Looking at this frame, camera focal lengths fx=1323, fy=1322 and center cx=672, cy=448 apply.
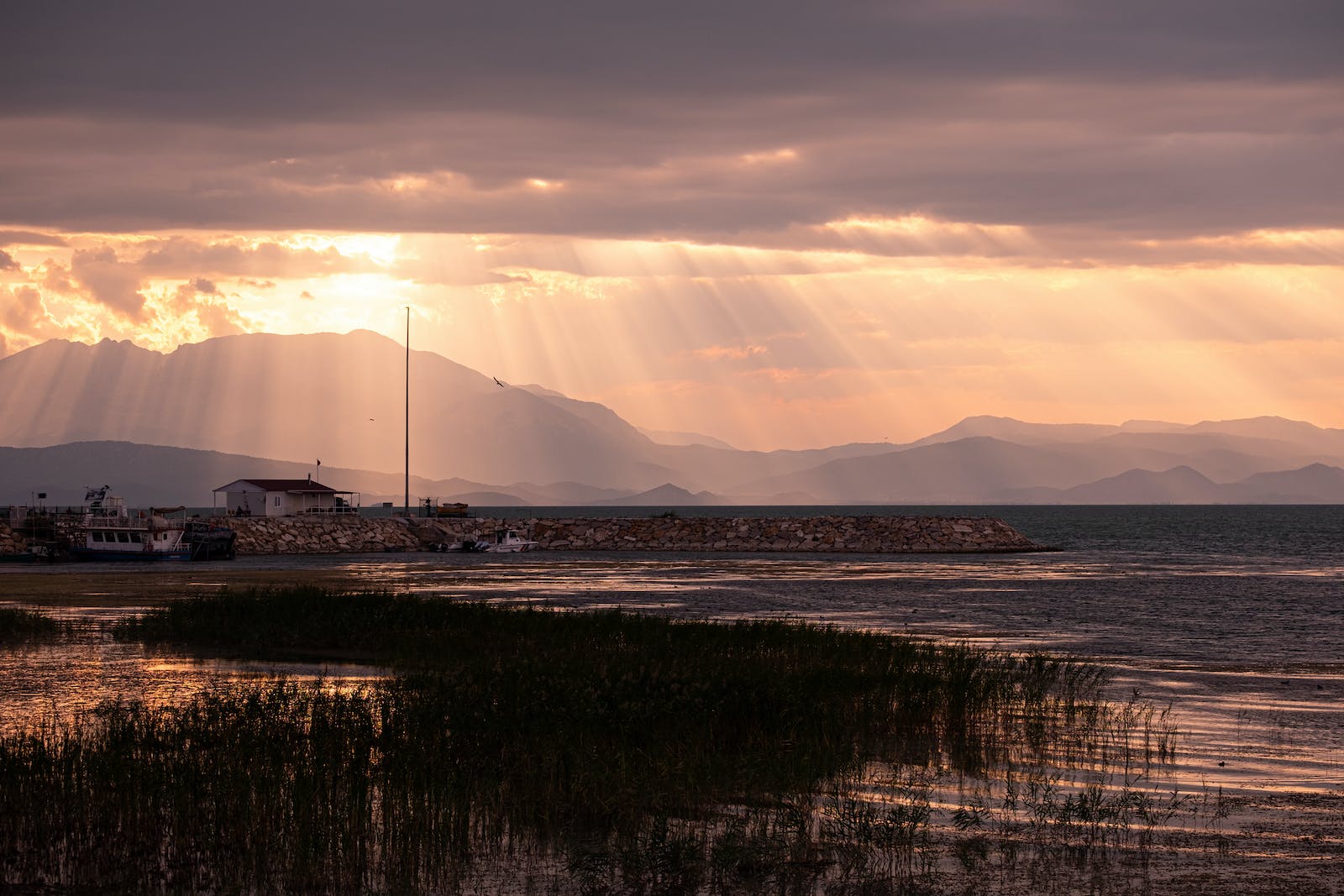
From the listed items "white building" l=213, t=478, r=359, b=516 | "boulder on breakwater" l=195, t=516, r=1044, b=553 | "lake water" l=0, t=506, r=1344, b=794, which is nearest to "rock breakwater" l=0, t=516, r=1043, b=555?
"boulder on breakwater" l=195, t=516, r=1044, b=553

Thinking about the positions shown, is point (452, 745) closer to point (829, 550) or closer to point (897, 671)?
point (897, 671)

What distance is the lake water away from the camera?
79.1 feet

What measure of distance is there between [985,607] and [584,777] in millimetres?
38657

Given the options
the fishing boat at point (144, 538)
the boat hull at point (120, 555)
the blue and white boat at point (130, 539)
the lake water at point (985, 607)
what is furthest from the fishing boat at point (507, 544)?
the boat hull at point (120, 555)

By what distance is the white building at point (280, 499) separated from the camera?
427ft

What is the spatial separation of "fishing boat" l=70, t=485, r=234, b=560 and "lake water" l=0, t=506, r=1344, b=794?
3762mm

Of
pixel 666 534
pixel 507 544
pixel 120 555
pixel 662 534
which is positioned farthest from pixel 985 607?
pixel 662 534

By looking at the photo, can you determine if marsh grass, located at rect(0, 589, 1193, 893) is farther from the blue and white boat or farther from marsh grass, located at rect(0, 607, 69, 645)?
the blue and white boat

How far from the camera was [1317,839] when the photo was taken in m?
15.3

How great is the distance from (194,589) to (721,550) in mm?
66032

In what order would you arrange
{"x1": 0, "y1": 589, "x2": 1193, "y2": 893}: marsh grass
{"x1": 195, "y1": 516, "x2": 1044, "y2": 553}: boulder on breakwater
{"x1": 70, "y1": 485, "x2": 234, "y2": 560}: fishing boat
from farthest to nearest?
1. {"x1": 195, "y1": 516, "x2": 1044, "y2": 553}: boulder on breakwater
2. {"x1": 70, "y1": 485, "x2": 234, "y2": 560}: fishing boat
3. {"x1": 0, "y1": 589, "x2": 1193, "y2": 893}: marsh grass

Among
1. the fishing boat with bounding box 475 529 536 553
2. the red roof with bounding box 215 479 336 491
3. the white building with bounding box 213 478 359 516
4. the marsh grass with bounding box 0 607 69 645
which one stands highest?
the red roof with bounding box 215 479 336 491

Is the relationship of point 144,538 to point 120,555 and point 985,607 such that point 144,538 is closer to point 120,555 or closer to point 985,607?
point 120,555

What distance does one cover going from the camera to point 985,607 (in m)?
52.6
